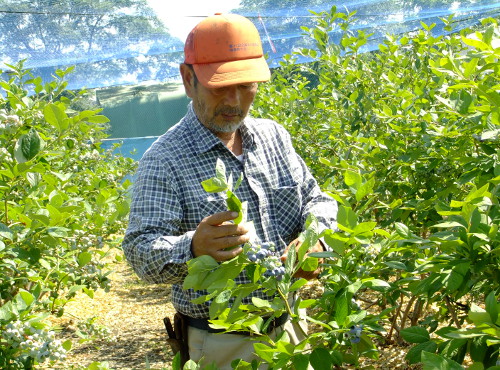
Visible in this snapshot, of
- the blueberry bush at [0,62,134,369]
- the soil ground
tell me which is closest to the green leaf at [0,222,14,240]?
the blueberry bush at [0,62,134,369]

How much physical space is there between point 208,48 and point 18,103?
861 millimetres

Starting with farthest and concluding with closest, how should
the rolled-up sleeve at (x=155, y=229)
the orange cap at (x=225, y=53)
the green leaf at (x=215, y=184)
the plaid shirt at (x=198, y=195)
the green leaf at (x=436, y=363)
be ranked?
the orange cap at (x=225, y=53) → the plaid shirt at (x=198, y=195) → the rolled-up sleeve at (x=155, y=229) → the green leaf at (x=215, y=184) → the green leaf at (x=436, y=363)

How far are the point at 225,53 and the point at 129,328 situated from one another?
411 cm

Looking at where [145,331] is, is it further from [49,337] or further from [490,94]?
[490,94]

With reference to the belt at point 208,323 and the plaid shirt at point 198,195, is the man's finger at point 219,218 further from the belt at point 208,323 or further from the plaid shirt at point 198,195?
the belt at point 208,323

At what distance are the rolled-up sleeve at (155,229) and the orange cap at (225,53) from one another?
35cm

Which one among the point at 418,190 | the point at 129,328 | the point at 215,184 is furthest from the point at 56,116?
the point at 129,328

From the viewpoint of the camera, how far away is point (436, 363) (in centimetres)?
101

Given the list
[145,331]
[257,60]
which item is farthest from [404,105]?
[145,331]

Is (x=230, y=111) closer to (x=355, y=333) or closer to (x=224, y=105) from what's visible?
(x=224, y=105)

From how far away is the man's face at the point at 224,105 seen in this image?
2.27 metres

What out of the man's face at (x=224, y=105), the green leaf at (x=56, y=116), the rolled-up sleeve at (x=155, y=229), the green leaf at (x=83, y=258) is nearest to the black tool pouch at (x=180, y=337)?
the rolled-up sleeve at (x=155, y=229)

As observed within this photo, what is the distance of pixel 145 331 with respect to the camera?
18.8ft

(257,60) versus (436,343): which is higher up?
(257,60)
